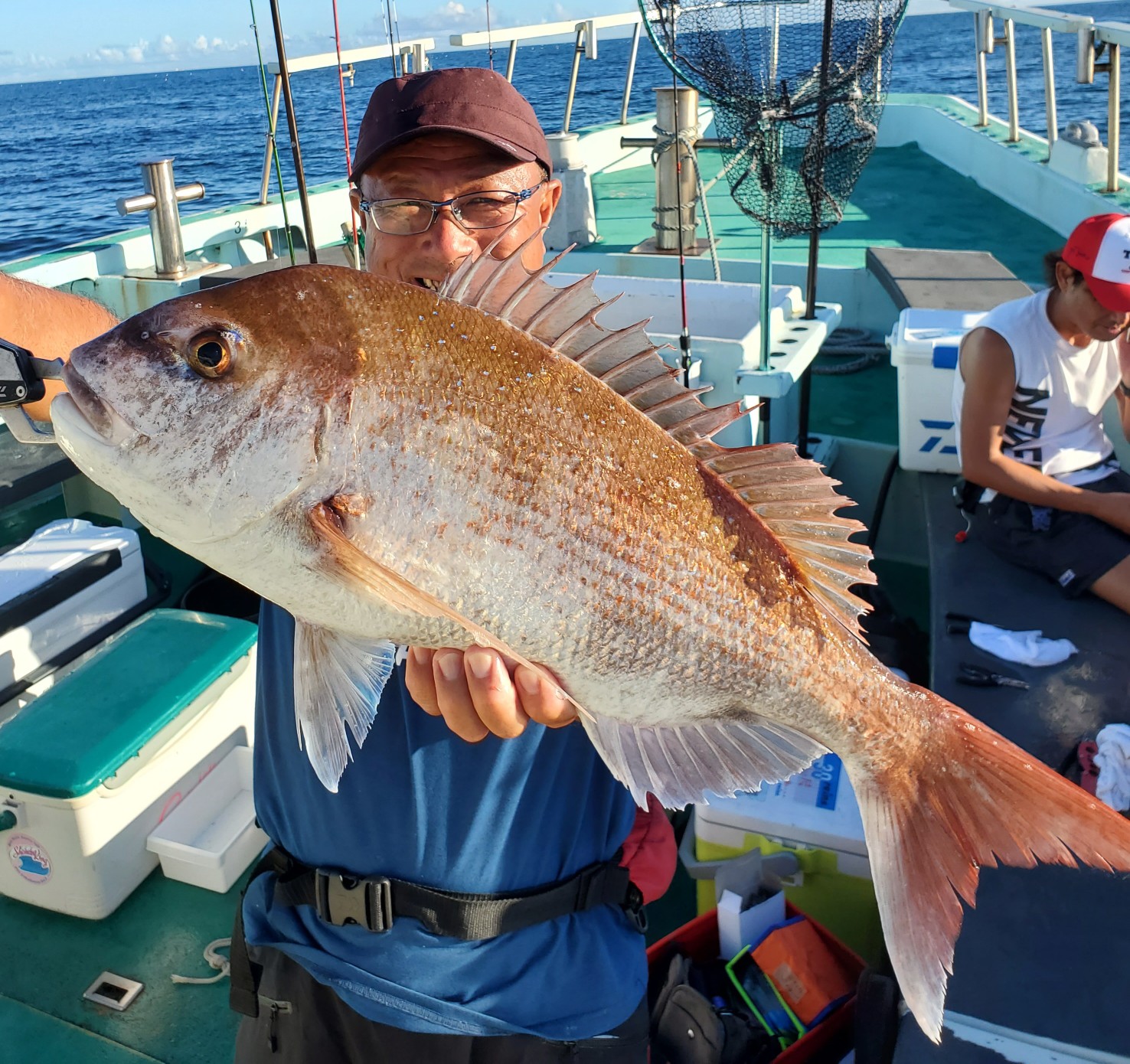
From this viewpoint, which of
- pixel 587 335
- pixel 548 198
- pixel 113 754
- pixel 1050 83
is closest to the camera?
pixel 587 335

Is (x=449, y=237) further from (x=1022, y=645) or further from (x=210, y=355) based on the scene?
(x=1022, y=645)

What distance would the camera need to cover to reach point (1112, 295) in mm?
3422

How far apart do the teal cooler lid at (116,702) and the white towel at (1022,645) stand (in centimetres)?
258

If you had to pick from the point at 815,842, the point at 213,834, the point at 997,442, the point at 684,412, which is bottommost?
the point at 213,834

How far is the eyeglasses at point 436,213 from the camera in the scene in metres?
1.89

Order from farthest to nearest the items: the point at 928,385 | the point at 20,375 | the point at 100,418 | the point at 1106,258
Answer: the point at 928,385 → the point at 1106,258 → the point at 20,375 → the point at 100,418

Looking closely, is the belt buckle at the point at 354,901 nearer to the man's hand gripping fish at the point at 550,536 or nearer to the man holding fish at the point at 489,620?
the man holding fish at the point at 489,620

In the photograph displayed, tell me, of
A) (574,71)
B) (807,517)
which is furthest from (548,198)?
(574,71)

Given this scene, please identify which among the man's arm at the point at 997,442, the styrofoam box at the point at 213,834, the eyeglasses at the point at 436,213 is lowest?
the styrofoam box at the point at 213,834

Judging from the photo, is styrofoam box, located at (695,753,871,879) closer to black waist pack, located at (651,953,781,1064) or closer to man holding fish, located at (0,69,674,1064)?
black waist pack, located at (651,953,781,1064)

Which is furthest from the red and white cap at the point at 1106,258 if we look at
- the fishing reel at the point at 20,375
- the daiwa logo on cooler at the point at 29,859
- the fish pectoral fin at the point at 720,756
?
the daiwa logo on cooler at the point at 29,859

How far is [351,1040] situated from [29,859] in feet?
6.06

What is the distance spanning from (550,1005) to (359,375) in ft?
3.76

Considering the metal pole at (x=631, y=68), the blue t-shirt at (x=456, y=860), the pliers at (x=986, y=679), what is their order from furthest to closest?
the metal pole at (x=631, y=68)
the pliers at (x=986, y=679)
the blue t-shirt at (x=456, y=860)
